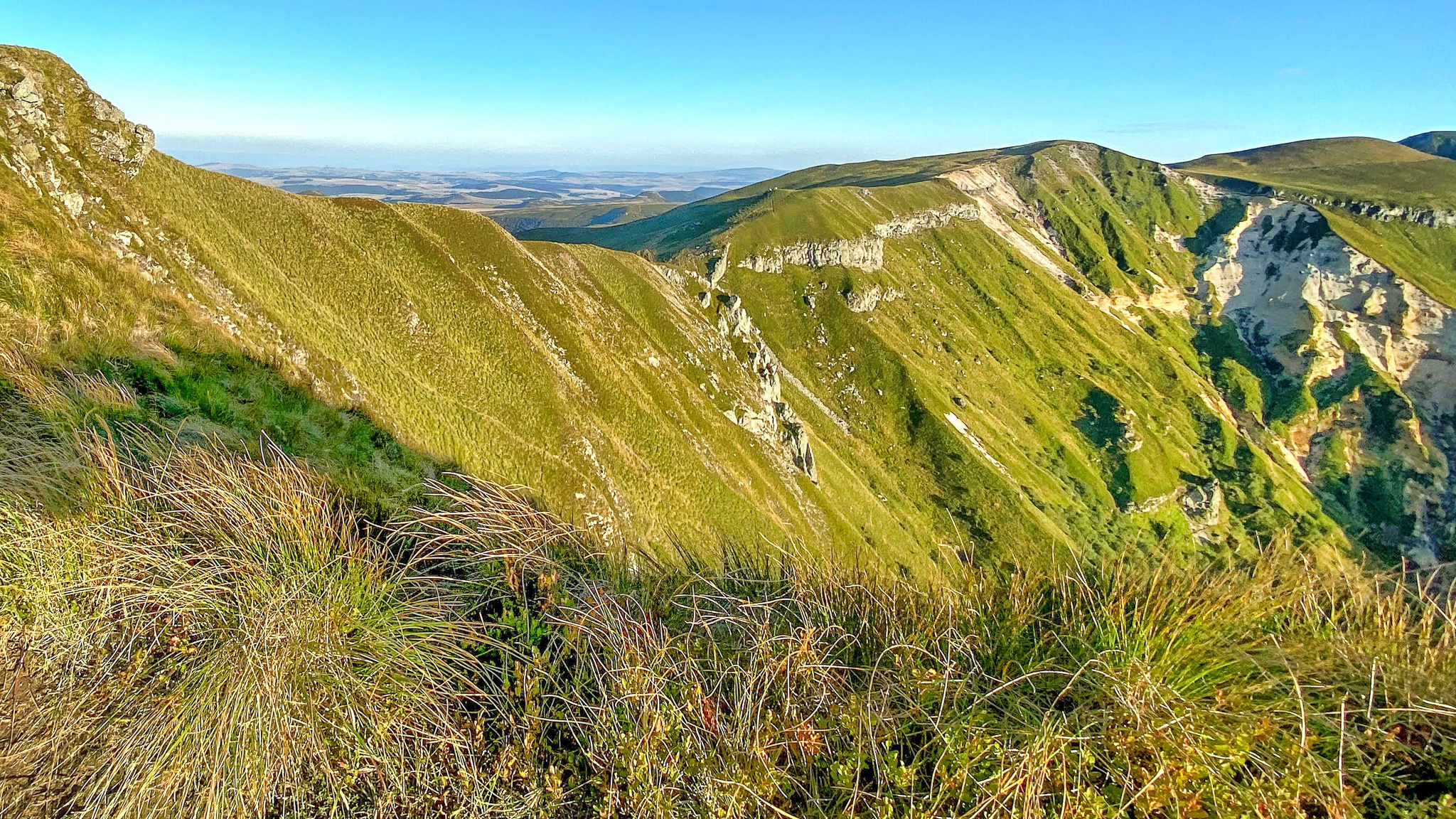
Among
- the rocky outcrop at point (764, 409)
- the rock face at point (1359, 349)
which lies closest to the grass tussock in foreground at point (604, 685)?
the rocky outcrop at point (764, 409)

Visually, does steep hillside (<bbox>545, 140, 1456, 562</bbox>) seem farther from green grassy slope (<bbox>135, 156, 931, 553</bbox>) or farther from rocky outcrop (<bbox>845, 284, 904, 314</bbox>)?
green grassy slope (<bbox>135, 156, 931, 553</bbox>)

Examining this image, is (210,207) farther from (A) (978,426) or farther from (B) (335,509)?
(A) (978,426)

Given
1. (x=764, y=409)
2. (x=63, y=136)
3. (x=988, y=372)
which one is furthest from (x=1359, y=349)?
(x=63, y=136)

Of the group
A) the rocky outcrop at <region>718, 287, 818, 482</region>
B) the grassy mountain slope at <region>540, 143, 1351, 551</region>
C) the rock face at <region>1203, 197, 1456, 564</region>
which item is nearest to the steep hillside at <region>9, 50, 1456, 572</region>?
the rocky outcrop at <region>718, 287, 818, 482</region>

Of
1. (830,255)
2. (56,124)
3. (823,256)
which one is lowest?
(823,256)

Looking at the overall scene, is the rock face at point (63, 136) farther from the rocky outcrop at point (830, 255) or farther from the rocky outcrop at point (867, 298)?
the rocky outcrop at point (867, 298)

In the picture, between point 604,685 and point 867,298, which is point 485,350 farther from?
point 867,298
